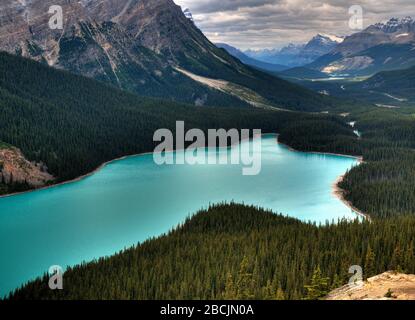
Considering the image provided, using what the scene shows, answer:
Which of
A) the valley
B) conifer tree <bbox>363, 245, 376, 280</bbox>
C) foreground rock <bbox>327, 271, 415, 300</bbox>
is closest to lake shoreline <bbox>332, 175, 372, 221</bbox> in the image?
the valley

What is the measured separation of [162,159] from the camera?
192 meters

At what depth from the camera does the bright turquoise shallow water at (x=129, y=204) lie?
286 ft

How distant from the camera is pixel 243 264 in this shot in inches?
2598

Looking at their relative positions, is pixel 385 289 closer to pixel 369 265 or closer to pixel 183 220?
pixel 369 265

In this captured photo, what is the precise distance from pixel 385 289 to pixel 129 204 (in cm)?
8453

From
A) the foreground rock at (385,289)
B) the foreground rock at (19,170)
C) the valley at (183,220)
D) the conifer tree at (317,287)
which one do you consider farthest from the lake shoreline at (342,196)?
the foreground rock at (19,170)

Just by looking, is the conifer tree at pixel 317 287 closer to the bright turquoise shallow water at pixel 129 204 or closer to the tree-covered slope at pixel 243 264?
the tree-covered slope at pixel 243 264

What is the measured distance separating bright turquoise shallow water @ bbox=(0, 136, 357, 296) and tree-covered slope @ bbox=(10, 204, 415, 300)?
13412 millimetres

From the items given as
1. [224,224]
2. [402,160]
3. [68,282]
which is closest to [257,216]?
[224,224]

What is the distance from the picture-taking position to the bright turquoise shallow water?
8719cm

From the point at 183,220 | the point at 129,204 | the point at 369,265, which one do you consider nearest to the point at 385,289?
the point at 369,265

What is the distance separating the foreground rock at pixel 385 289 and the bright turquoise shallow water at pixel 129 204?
48.1 meters

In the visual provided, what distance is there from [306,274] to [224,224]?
3020 centimetres

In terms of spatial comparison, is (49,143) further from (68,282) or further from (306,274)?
(306,274)
